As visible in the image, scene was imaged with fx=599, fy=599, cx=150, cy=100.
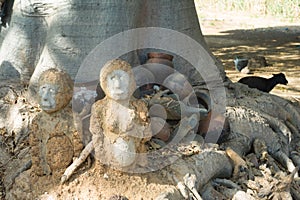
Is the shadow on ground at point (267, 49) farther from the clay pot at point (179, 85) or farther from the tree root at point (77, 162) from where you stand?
the tree root at point (77, 162)

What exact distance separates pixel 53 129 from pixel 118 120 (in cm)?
56

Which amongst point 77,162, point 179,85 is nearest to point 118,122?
point 77,162

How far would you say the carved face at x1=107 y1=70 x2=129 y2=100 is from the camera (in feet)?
12.9

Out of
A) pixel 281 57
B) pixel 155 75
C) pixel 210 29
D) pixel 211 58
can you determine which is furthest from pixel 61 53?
pixel 210 29

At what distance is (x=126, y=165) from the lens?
13.4 feet

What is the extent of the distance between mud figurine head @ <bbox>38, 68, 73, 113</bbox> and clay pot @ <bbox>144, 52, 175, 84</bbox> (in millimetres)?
1125

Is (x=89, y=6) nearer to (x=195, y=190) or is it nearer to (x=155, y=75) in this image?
(x=155, y=75)

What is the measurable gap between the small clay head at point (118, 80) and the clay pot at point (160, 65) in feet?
4.08

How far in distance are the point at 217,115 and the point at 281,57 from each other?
8.59 metres

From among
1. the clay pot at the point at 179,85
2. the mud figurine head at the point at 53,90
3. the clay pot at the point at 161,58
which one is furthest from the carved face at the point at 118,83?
the clay pot at the point at 161,58

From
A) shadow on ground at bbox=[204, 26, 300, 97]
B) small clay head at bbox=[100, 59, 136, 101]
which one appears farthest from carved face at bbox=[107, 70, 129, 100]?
shadow on ground at bbox=[204, 26, 300, 97]

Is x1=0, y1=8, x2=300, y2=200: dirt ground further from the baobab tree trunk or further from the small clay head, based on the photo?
the baobab tree trunk

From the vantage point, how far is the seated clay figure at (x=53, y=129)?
4219mm

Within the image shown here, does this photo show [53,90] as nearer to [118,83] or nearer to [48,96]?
[48,96]
